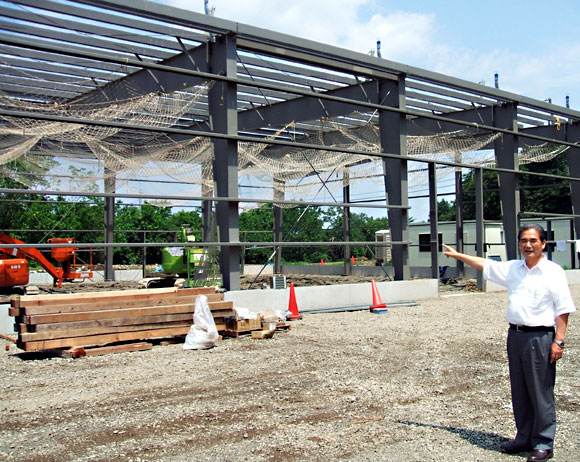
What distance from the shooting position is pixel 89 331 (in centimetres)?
952

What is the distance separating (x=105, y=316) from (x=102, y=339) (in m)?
0.35

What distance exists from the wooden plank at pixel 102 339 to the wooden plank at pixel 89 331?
0.16 feet

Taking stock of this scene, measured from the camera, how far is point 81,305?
9609 millimetres

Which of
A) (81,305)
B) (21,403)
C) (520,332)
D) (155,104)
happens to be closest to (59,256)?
(155,104)

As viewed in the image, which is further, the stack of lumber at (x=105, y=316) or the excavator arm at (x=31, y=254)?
the excavator arm at (x=31, y=254)

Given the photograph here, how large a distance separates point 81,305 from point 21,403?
10.1 feet

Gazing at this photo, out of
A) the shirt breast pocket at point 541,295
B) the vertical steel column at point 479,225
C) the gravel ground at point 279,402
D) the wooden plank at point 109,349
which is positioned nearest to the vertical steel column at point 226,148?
the gravel ground at point 279,402

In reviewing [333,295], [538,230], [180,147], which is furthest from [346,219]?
[538,230]

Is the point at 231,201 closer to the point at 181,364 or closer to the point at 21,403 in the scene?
the point at 181,364

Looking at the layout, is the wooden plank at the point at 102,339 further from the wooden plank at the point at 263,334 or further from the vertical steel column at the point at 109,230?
the vertical steel column at the point at 109,230

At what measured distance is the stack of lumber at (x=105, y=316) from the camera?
915cm

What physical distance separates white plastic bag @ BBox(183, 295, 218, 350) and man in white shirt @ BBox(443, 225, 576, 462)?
571 centimetres

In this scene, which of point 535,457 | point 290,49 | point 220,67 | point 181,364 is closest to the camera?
point 535,457

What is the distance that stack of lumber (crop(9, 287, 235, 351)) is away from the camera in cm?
915
